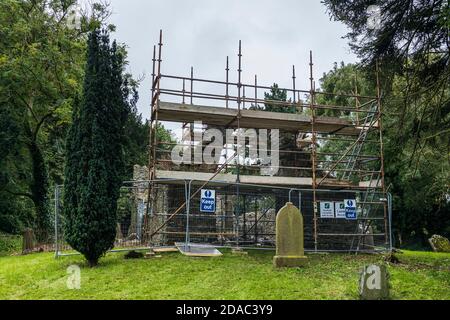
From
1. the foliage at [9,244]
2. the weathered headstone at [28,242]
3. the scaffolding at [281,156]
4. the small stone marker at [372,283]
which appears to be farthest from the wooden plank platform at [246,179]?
the foliage at [9,244]

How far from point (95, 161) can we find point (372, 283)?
6625 millimetres

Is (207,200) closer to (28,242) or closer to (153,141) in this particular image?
(153,141)

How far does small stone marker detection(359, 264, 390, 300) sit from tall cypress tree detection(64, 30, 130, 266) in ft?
19.2

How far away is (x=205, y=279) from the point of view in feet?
29.5

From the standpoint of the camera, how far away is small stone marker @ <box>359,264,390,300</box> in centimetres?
752

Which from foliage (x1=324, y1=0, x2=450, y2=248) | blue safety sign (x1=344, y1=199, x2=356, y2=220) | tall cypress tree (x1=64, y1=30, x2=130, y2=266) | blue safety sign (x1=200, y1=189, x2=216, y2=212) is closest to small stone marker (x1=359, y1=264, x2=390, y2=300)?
foliage (x1=324, y1=0, x2=450, y2=248)

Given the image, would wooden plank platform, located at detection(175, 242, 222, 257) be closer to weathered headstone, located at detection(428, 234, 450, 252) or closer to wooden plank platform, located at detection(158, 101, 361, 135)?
wooden plank platform, located at detection(158, 101, 361, 135)

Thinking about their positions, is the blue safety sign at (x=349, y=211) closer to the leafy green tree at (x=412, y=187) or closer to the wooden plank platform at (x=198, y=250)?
the wooden plank platform at (x=198, y=250)

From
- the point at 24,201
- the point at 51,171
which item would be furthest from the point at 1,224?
the point at 51,171

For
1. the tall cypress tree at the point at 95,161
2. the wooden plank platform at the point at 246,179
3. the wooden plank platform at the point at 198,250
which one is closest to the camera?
the tall cypress tree at the point at 95,161

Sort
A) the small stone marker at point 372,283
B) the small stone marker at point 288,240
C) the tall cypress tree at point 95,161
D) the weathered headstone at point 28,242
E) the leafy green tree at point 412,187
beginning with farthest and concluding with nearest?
the leafy green tree at point 412,187
the weathered headstone at point 28,242
the small stone marker at point 288,240
the tall cypress tree at point 95,161
the small stone marker at point 372,283

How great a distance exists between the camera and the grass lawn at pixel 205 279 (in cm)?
785

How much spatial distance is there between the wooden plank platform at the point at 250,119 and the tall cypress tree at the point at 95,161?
3033 millimetres
